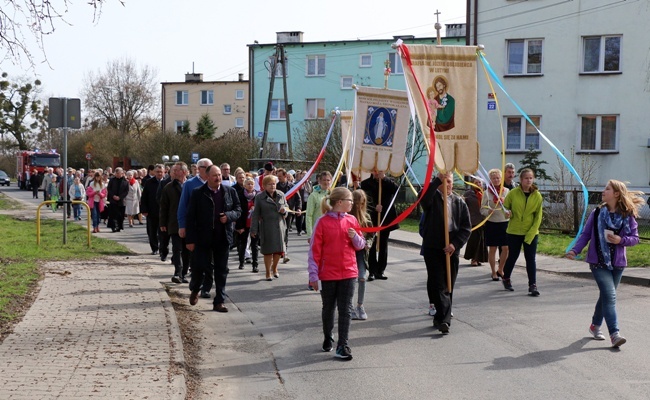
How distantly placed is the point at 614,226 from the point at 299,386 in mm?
3847

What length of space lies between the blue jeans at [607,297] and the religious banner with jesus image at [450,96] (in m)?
→ 2.32

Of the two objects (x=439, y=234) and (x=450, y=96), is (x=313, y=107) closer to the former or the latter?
(x=450, y=96)

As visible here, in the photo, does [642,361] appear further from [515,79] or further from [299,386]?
[515,79]

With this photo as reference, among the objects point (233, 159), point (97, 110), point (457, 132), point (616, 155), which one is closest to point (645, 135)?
point (616, 155)

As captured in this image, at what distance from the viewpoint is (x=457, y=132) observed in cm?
1084

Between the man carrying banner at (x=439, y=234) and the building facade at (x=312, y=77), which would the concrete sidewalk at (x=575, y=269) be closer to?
the man carrying banner at (x=439, y=234)

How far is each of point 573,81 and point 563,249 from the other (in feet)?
58.8

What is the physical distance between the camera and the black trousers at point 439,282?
9.51 m

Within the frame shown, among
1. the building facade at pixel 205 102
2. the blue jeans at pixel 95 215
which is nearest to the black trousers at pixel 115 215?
the blue jeans at pixel 95 215

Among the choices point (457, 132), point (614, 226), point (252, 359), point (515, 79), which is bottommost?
point (252, 359)

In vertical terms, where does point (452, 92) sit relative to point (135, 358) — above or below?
above

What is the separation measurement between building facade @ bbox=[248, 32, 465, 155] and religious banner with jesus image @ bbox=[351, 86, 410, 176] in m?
42.6

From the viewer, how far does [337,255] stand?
8.37 m

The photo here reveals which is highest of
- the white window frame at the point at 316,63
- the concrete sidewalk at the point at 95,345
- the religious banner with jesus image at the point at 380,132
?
the white window frame at the point at 316,63
